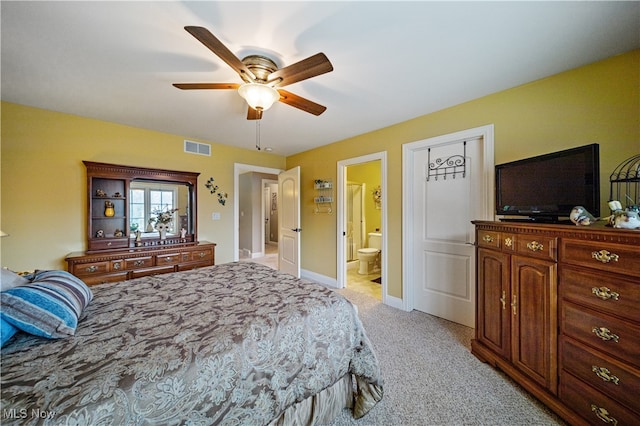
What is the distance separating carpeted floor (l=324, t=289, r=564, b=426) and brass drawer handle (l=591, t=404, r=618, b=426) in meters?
0.25

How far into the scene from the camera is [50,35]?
4.95 ft

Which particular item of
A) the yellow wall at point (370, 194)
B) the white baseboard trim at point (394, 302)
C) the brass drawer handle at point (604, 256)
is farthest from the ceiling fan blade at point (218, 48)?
the yellow wall at point (370, 194)

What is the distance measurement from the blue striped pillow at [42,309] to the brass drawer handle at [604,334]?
2.58 m

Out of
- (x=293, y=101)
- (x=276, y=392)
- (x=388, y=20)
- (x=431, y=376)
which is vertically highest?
(x=388, y=20)

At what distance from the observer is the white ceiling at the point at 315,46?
1.33 meters

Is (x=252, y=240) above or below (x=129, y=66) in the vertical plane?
below

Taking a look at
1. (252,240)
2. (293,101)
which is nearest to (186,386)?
(293,101)

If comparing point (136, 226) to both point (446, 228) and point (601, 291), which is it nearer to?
point (446, 228)

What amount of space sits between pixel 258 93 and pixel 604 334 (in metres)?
2.46

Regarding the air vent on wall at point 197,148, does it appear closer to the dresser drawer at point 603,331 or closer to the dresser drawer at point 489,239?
the dresser drawer at point 489,239

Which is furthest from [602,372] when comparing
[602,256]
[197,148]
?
[197,148]

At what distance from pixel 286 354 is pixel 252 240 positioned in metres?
5.49

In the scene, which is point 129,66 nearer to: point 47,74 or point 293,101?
point 47,74

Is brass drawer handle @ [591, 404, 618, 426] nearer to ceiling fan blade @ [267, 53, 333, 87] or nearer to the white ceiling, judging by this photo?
the white ceiling
